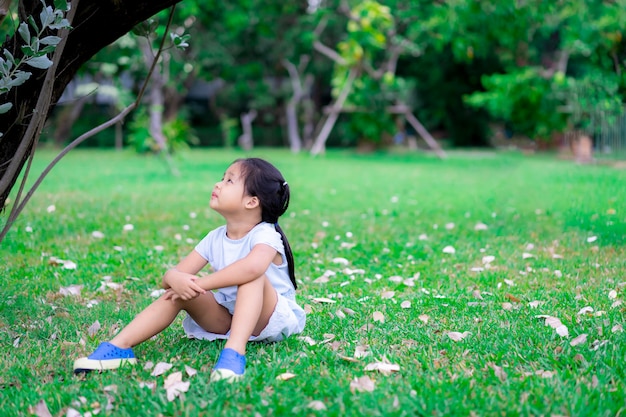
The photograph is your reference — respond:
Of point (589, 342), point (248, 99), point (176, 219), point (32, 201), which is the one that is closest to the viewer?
point (589, 342)

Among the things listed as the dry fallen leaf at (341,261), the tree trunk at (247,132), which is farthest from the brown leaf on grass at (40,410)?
the tree trunk at (247,132)

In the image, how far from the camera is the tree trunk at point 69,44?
127 inches

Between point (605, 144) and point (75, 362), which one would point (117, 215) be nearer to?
point (75, 362)

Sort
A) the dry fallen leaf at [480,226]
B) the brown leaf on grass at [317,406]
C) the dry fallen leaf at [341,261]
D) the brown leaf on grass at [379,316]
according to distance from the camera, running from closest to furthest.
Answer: the brown leaf on grass at [317,406] < the brown leaf on grass at [379,316] < the dry fallen leaf at [341,261] < the dry fallen leaf at [480,226]

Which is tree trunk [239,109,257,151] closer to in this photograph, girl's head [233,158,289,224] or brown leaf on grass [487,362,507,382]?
girl's head [233,158,289,224]

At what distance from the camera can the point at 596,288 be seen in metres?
4.34

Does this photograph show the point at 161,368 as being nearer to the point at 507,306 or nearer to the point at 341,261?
the point at 507,306

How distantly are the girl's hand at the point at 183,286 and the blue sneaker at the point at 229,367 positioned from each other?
0.26m

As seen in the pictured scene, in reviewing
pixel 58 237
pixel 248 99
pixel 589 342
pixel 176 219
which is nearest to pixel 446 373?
pixel 589 342

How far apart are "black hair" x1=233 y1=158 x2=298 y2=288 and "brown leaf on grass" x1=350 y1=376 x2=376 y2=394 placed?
0.69 meters

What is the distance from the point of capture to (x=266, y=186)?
3082 millimetres

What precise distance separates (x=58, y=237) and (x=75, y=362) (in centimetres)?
369

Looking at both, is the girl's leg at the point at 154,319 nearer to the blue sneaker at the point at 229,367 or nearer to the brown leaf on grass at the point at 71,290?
the blue sneaker at the point at 229,367

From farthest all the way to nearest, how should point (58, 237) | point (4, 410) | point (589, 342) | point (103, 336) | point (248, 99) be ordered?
point (248, 99)
point (58, 237)
point (103, 336)
point (589, 342)
point (4, 410)
